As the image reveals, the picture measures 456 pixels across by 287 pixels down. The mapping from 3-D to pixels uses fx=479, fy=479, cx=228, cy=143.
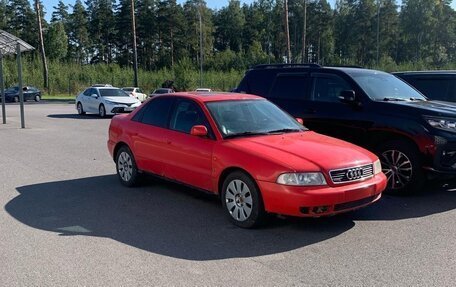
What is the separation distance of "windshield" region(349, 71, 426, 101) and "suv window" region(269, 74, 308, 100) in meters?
0.91

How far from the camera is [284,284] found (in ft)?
13.0

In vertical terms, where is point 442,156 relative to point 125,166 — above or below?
above

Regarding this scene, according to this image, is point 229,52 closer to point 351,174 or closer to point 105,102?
point 105,102

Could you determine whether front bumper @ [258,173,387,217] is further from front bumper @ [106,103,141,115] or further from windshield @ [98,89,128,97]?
windshield @ [98,89,128,97]

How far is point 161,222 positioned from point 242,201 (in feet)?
3.41

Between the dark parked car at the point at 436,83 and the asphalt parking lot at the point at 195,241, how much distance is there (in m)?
2.32

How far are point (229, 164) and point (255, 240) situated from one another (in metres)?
0.93

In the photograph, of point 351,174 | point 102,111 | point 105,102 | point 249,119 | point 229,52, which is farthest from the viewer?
point 229,52

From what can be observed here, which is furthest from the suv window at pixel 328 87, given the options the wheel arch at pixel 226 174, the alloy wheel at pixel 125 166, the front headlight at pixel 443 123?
the alloy wheel at pixel 125 166

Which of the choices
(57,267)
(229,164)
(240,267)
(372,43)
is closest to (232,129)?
(229,164)

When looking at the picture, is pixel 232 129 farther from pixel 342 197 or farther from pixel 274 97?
pixel 274 97

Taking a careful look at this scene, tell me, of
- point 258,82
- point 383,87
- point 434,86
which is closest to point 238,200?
point 383,87

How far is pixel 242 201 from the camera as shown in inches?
212

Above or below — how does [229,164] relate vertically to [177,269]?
above
